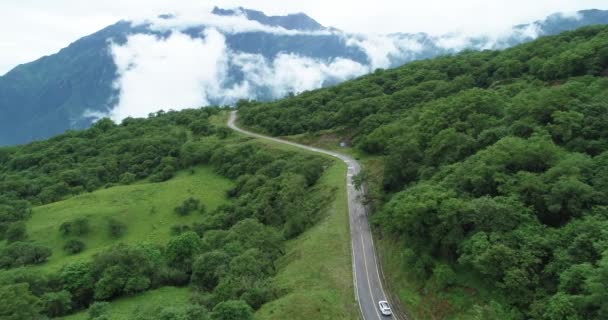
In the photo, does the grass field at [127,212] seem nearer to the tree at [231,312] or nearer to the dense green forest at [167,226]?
the dense green forest at [167,226]

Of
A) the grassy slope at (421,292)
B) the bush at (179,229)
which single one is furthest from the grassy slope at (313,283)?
the bush at (179,229)

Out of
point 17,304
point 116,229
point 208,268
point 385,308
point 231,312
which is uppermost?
point 231,312

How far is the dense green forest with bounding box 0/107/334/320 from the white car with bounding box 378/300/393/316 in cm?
1058

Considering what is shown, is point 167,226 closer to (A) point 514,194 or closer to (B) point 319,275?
(B) point 319,275

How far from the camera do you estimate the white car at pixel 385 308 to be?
33.7m

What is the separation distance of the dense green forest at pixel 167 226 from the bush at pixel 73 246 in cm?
26

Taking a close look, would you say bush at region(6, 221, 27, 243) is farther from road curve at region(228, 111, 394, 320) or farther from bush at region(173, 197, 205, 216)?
road curve at region(228, 111, 394, 320)

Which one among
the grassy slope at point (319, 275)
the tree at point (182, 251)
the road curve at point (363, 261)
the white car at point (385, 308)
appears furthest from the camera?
the tree at point (182, 251)

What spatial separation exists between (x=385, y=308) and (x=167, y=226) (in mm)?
48139

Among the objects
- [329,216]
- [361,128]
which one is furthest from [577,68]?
[329,216]

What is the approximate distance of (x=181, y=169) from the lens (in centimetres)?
9619

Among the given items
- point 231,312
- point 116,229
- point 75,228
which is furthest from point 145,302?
point 75,228

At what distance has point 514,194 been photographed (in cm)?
3300

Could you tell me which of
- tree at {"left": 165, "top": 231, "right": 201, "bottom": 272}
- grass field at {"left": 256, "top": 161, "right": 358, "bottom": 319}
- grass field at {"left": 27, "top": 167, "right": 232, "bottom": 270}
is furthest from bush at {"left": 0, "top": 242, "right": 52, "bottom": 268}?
grass field at {"left": 256, "top": 161, "right": 358, "bottom": 319}
